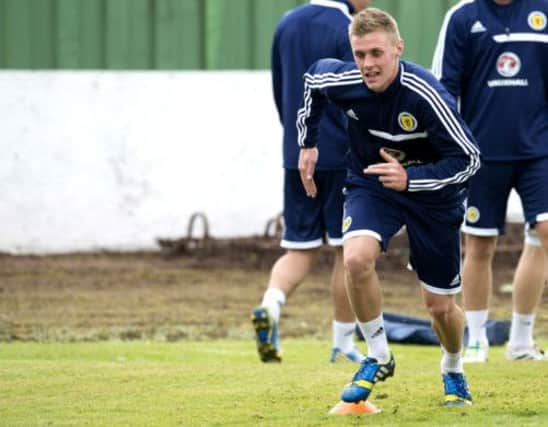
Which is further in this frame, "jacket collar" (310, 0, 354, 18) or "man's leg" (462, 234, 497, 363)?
"jacket collar" (310, 0, 354, 18)

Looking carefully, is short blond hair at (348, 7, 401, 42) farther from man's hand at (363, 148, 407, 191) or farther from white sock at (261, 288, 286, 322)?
white sock at (261, 288, 286, 322)

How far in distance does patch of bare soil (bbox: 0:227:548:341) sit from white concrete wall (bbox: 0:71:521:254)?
36 cm

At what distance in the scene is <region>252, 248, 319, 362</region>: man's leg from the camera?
9203 mm

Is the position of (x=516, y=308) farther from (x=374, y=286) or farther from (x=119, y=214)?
(x=119, y=214)

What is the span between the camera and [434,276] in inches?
284

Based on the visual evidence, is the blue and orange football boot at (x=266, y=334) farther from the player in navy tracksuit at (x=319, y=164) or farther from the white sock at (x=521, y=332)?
the white sock at (x=521, y=332)

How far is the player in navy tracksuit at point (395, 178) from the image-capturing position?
7.01 metres

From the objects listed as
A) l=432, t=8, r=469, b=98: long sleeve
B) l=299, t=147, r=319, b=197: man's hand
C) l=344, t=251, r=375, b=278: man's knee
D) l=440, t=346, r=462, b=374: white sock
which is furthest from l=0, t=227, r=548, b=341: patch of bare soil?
l=344, t=251, r=375, b=278: man's knee

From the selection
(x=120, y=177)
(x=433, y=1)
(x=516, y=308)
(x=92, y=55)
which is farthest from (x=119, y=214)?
(x=516, y=308)

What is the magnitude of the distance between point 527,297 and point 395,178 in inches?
115

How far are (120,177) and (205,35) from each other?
1630 millimetres

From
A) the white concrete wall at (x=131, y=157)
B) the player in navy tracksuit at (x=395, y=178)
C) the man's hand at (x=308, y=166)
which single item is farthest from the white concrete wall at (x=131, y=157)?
the player in navy tracksuit at (x=395, y=178)

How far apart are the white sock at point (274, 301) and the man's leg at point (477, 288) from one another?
1099mm

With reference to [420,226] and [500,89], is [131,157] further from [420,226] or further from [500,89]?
[420,226]
